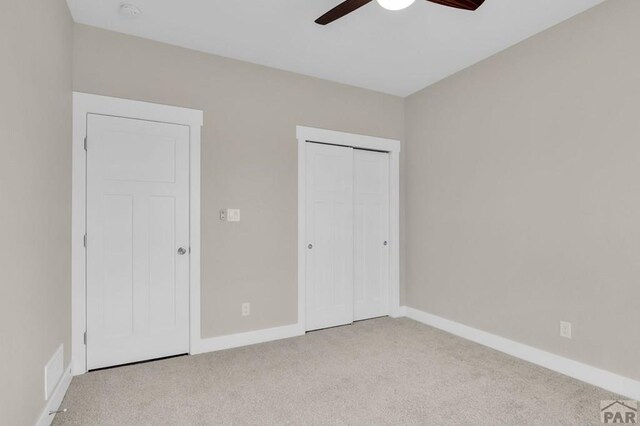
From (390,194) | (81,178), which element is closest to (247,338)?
(81,178)

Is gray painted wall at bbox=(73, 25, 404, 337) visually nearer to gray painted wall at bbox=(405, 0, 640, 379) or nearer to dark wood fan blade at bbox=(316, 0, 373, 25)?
dark wood fan blade at bbox=(316, 0, 373, 25)

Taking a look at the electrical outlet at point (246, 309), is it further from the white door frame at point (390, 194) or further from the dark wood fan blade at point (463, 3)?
the dark wood fan blade at point (463, 3)

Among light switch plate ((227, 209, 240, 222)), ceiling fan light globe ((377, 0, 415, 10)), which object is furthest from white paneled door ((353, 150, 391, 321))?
ceiling fan light globe ((377, 0, 415, 10))

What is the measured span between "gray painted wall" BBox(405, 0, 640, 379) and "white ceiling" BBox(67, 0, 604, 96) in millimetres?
290

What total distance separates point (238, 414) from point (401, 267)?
269cm

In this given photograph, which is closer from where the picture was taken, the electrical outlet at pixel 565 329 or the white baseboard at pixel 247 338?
the electrical outlet at pixel 565 329

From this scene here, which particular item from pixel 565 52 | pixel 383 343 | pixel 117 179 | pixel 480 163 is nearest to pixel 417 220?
pixel 480 163

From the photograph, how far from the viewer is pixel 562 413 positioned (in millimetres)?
2189

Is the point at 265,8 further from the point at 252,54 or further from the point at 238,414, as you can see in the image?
the point at 238,414

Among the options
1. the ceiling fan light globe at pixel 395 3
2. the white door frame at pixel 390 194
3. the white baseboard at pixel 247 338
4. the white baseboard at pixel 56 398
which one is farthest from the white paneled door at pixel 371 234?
the white baseboard at pixel 56 398

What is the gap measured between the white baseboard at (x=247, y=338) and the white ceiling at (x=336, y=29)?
8.48ft

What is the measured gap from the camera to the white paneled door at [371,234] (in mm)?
4148

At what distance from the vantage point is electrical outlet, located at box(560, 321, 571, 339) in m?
2.74

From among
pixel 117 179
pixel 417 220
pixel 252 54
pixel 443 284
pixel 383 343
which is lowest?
pixel 383 343
